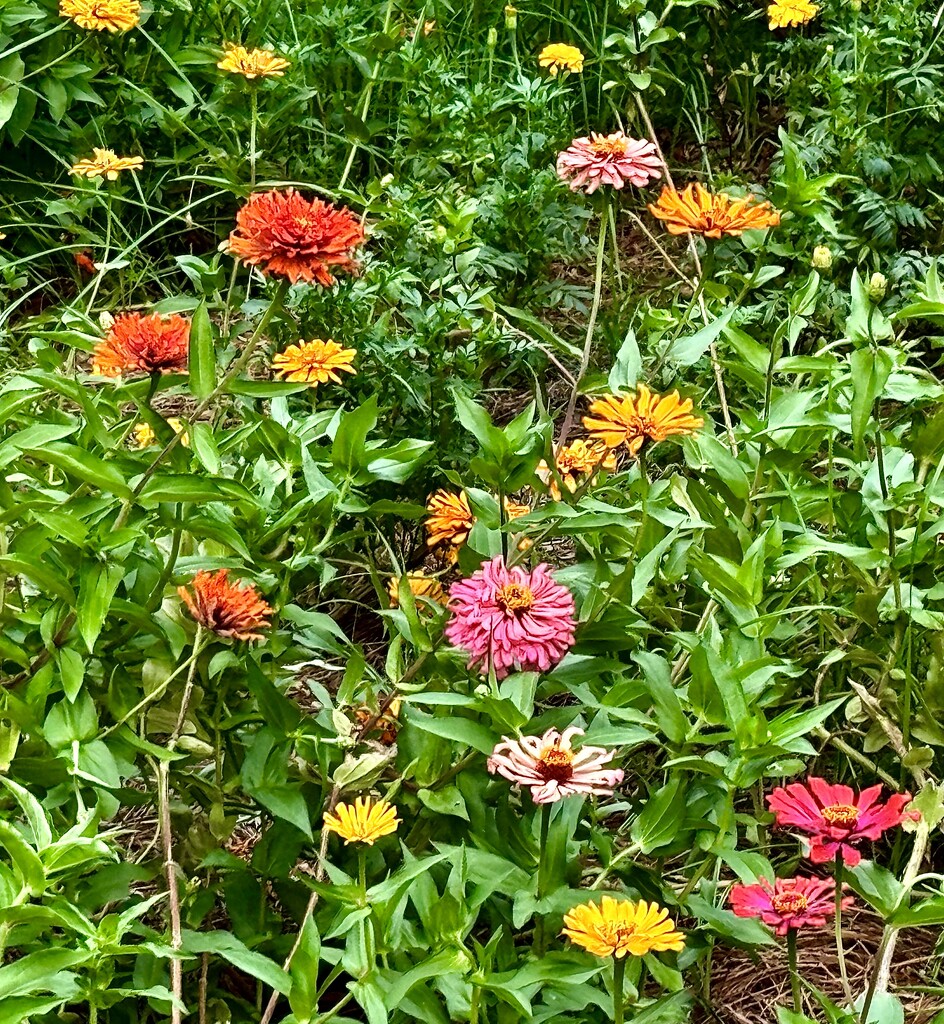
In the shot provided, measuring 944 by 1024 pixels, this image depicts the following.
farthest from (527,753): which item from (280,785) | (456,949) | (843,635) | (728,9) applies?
(728,9)

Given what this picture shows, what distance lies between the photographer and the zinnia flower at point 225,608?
136cm

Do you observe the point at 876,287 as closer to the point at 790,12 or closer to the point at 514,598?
the point at 514,598

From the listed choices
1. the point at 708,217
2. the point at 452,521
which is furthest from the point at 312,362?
the point at 708,217

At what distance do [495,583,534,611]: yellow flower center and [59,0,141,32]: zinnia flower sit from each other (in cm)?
153

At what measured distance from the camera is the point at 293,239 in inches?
52.6

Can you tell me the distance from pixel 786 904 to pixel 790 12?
1.89 m

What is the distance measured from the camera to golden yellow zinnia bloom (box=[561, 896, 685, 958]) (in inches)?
43.2

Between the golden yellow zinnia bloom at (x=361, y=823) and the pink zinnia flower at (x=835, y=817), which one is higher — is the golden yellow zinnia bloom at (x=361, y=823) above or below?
below

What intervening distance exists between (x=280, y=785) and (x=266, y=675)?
137mm

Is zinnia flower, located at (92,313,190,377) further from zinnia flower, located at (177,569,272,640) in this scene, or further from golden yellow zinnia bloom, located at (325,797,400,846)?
golden yellow zinnia bloom, located at (325,797,400,846)

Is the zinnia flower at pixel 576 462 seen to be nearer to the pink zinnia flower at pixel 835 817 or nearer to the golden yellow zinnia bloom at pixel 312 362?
the golden yellow zinnia bloom at pixel 312 362

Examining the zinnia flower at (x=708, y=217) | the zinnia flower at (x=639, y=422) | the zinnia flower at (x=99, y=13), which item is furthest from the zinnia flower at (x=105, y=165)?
the zinnia flower at (x=639, y=422)

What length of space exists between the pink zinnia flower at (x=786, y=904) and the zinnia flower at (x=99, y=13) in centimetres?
183

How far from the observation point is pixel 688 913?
139 centimetres
